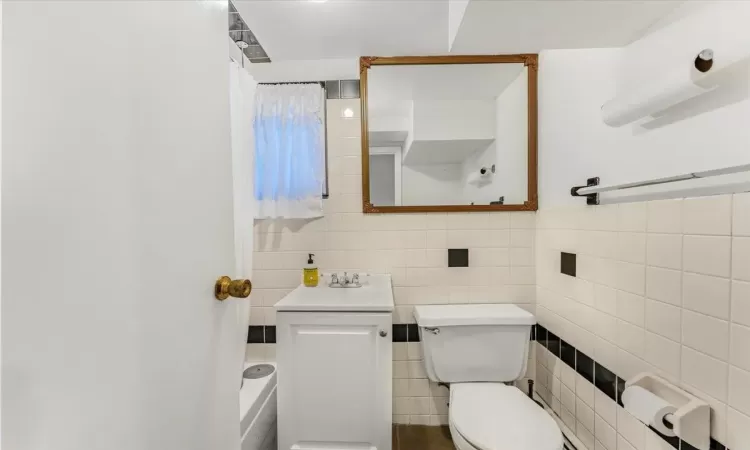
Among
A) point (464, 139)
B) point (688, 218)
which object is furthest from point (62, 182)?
point (464, 139)

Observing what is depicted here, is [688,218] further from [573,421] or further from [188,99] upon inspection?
[188,99]

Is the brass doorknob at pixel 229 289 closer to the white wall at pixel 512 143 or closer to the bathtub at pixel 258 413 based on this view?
the bathtub at pixel 258 413

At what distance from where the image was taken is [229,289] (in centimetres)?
70

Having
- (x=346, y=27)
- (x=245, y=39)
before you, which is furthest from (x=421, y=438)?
(x=245, y=39)

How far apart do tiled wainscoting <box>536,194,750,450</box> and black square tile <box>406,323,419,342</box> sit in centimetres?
66

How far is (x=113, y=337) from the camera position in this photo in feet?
1.42

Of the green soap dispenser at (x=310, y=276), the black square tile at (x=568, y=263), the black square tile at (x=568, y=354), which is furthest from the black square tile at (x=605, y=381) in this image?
the green soap dispenser at (x=310, y=276)

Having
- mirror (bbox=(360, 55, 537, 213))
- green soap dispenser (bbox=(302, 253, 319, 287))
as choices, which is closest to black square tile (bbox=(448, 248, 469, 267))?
mirror (bbox=(360, 55, 537, 213))

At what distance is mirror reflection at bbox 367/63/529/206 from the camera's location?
1826 millimetres

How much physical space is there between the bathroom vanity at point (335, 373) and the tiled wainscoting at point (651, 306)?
803 millimetres

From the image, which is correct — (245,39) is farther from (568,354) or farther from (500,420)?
(568,354)

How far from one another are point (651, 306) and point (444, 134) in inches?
46.4

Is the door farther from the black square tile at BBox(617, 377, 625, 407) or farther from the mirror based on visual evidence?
the black square tile at BBox(617, 377, 625, 407)

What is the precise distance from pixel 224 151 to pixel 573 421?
1.72 meters
